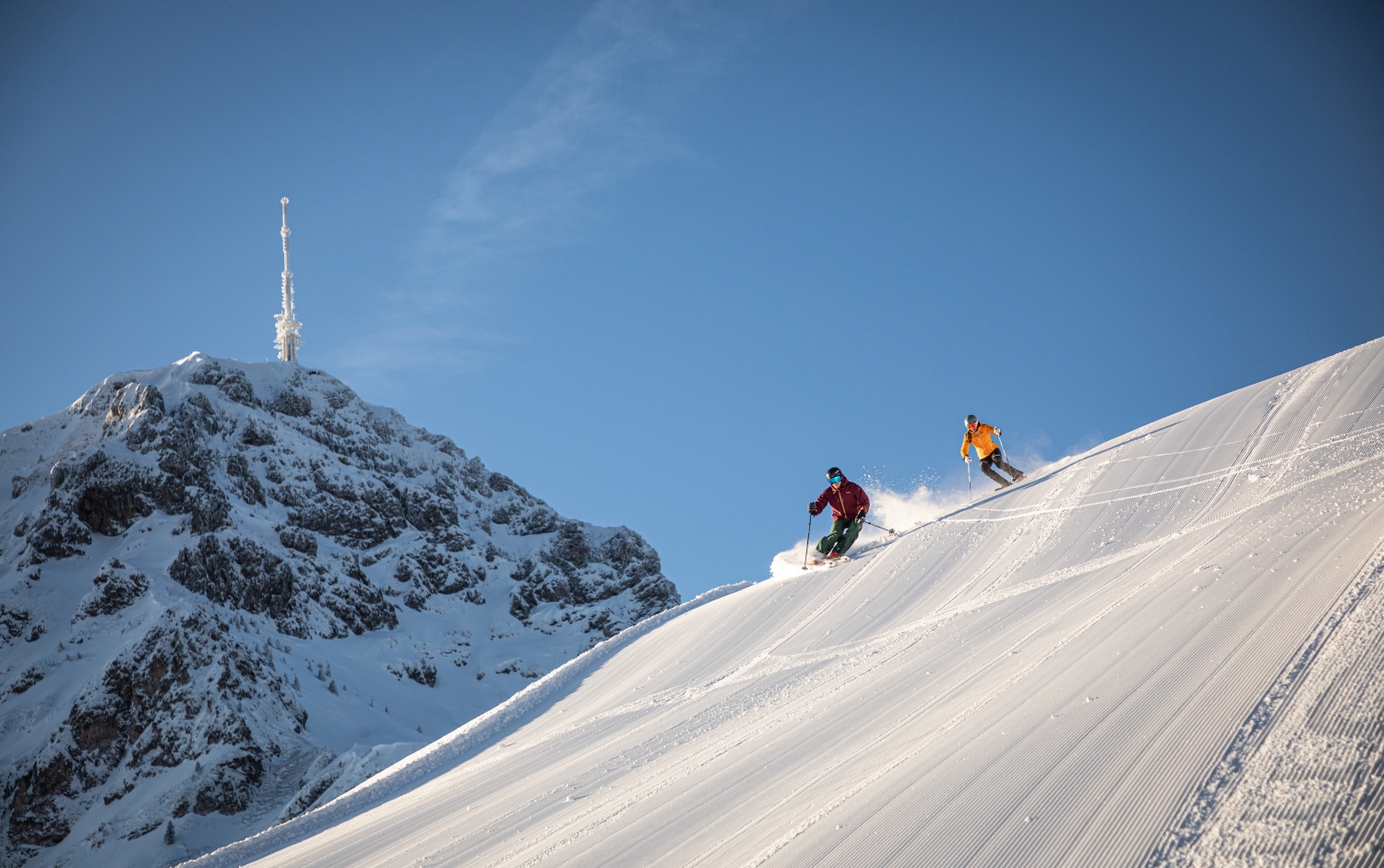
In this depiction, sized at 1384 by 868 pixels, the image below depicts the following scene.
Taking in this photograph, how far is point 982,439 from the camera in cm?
1584

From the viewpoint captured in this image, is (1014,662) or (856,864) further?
(1014,662)

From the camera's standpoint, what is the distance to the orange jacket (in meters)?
15.8

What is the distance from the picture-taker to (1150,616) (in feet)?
23.7

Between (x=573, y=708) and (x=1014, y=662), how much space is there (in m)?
6.27

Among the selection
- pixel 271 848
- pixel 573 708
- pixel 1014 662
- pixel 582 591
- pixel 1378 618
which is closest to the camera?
pixel 1378 618

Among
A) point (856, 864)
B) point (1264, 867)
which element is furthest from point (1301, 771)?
point (856, 864)

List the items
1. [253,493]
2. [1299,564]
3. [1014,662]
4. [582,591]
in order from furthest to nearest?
[582,591], [253,493], [1014,662], [1299,564]

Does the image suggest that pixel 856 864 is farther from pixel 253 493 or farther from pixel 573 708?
pixel 253 493

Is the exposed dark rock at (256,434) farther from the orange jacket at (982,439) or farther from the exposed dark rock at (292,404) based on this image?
the orange jacket at (982,439)

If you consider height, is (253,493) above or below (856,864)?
above

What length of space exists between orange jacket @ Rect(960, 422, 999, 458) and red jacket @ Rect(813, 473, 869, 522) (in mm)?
3086

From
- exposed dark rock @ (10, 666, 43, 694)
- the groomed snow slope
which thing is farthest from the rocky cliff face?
the groomed snow slope

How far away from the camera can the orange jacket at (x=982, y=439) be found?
620 inches

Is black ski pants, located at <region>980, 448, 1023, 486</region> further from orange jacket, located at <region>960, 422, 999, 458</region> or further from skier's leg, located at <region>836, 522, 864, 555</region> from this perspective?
skier's leg, located at <region>836, 522, 864, 555</region>
